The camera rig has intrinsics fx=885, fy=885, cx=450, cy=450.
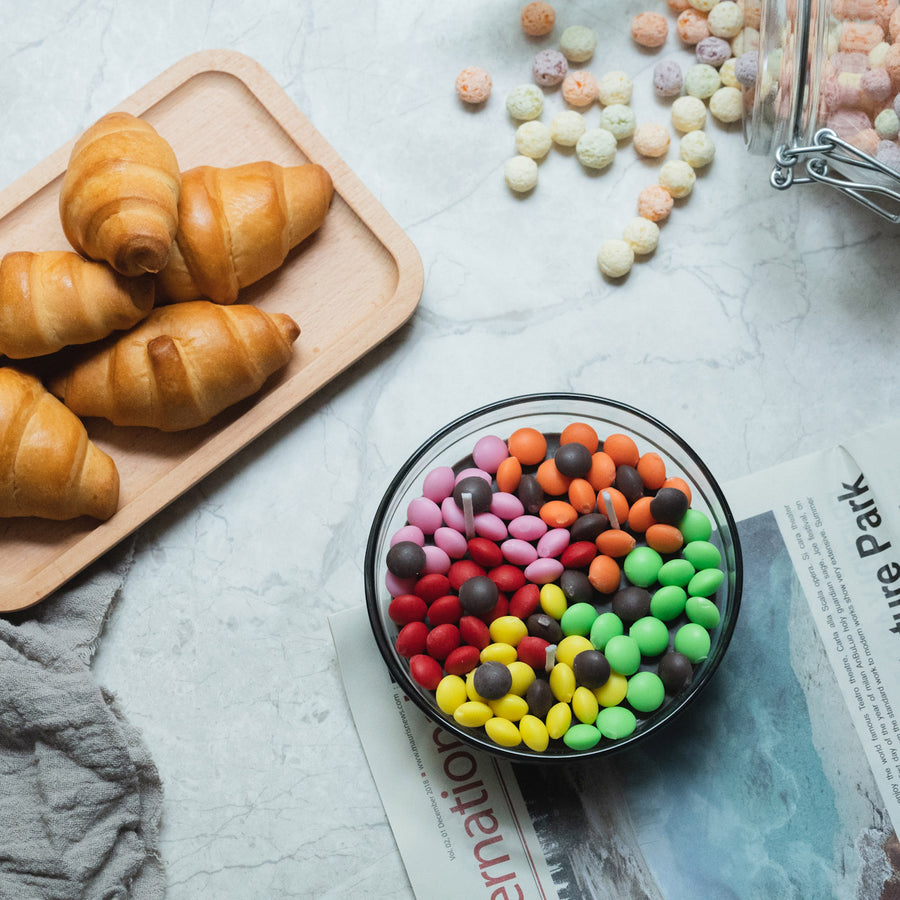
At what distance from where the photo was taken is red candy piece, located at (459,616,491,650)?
0.66 metres

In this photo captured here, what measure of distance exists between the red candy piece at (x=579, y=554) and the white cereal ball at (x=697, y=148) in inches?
14.8

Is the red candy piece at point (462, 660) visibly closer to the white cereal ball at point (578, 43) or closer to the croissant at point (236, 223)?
the croissant at point (236, 223)

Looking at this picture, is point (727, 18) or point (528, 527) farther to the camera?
point (727, 18)

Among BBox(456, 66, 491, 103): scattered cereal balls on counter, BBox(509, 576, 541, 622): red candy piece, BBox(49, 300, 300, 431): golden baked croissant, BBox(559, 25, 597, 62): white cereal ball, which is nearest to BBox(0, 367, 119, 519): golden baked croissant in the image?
BBox(49, 300, 300, 431): golden baked croissant

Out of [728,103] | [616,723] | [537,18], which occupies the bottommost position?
[616,723]

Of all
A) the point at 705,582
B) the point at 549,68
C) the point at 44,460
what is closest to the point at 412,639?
the point at 705,582

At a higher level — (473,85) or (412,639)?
(473,85)

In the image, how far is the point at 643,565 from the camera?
0.67m

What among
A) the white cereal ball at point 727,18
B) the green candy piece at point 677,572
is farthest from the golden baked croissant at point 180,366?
the white cereal ball at point 727,18

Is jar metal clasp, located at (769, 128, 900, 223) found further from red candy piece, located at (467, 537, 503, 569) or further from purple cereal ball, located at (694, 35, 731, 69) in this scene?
red candy piece, located at (467, 537, 503, 569)

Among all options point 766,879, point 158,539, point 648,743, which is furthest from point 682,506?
point 158,539

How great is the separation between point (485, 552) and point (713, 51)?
0.51m

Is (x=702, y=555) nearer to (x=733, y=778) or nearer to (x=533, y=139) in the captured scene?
(x=733, y=778)

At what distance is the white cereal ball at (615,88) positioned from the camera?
0.81 m
